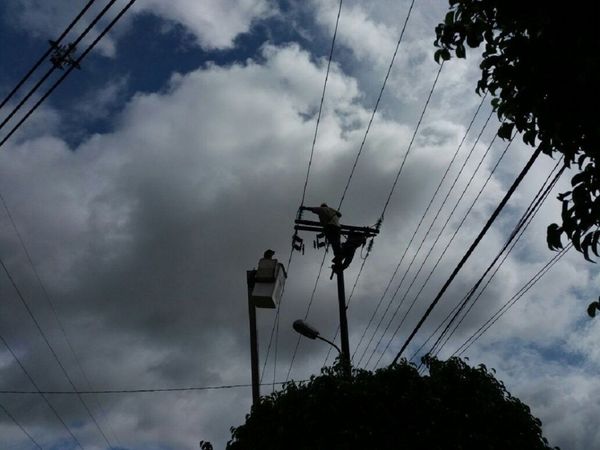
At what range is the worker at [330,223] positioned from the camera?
14.5 m

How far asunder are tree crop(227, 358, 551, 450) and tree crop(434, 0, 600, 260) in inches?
205

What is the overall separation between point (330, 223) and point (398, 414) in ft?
22.3

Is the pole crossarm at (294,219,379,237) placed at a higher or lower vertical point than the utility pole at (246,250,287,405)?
higher

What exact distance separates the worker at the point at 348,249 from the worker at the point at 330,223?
0.23m

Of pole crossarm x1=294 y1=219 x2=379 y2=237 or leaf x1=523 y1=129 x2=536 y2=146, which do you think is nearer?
leaf x1=523 y1=129 x2=536 y2=146

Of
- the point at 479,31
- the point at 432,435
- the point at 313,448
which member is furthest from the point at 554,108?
the point at 313,448

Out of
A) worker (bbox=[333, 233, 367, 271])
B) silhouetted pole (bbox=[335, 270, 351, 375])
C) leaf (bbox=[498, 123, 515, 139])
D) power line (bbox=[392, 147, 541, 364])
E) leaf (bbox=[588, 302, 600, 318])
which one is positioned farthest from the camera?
worker (bbox=[333, 233, 367, 271])

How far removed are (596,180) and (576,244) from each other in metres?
0.48

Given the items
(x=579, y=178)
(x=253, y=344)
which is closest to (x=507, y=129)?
(x=579, y=178)

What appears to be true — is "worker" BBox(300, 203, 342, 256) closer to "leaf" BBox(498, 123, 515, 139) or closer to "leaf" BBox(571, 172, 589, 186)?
"leaf" BBox(498, 123, 515, 139)

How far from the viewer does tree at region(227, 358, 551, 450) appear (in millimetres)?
7992

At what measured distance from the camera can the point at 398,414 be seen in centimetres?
837

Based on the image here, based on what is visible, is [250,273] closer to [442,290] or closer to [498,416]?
[442,290]

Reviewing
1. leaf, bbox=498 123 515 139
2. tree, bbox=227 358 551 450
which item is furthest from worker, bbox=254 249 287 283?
leaf, bbox=498 123 515 139
